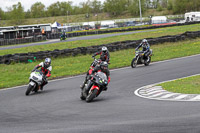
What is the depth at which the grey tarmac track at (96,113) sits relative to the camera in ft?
21.3

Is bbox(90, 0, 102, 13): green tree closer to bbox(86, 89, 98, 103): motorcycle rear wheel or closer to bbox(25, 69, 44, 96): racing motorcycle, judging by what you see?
bbox(25, 69, 44, 96): racing motorcycle

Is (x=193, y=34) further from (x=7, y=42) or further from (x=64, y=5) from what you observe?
(x=64, y=5)

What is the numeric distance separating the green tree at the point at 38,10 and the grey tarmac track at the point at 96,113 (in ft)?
495

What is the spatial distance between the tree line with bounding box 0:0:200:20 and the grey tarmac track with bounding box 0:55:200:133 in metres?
101

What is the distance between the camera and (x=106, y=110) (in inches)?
340

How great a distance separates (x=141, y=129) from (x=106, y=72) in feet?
14.9

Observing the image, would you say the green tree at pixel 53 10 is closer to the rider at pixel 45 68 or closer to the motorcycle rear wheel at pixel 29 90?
the rider at pixel 45 68

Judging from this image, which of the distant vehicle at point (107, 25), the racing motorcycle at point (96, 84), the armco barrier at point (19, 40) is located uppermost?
the distant vehicle at point (107, 25)

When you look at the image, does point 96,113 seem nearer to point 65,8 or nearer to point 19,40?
point 19,40

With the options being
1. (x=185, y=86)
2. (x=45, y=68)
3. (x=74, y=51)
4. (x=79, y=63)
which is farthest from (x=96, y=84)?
(x=74, y=51)

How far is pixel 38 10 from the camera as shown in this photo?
166 metres

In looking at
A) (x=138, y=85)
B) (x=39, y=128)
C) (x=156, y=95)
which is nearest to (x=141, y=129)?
(x=39, y=128)

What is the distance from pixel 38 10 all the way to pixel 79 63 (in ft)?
492

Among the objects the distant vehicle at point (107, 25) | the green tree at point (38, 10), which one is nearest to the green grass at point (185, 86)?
the distant vehicle at point (107, 25)
